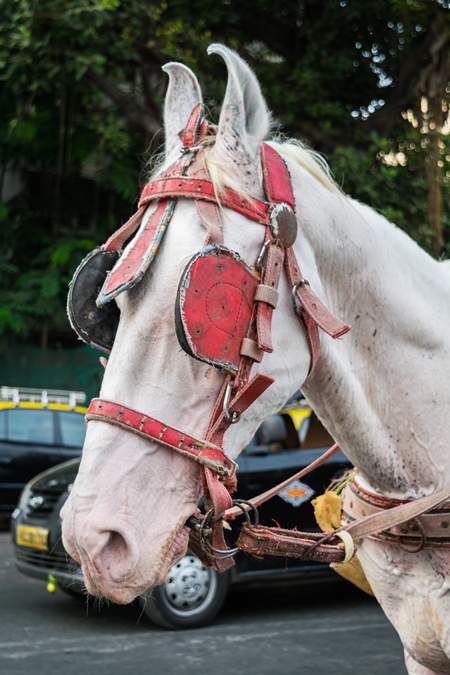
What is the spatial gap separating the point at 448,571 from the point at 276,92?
1076 centimetres

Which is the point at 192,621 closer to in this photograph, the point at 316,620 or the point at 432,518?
the point at 316,620

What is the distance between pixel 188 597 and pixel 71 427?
17.0 ft

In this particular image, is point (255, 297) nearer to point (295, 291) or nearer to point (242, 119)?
point (295, 291)

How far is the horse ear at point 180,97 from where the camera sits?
7.32 ft

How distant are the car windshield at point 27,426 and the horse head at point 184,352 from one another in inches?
373

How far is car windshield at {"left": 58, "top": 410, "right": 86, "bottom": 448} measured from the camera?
1119cm

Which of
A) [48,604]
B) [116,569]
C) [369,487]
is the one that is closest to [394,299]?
[369,487]

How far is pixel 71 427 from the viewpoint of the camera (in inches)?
444

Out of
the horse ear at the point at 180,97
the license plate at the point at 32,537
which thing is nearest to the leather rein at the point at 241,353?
the horse ear at the point at 180,97

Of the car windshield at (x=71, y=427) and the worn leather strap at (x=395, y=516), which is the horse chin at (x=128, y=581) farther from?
the car windshield at (x=71, y=427)

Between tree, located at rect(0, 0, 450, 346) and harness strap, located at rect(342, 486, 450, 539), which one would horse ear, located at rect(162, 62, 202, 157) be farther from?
tree, located at rect(0, 0, 450, 346)

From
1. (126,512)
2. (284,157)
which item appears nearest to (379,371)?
(284,157)

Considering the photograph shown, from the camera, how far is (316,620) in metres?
6.92

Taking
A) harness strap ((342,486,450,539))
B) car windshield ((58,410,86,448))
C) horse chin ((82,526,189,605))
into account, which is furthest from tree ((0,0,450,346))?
horse chin ((82,526,189,605))
